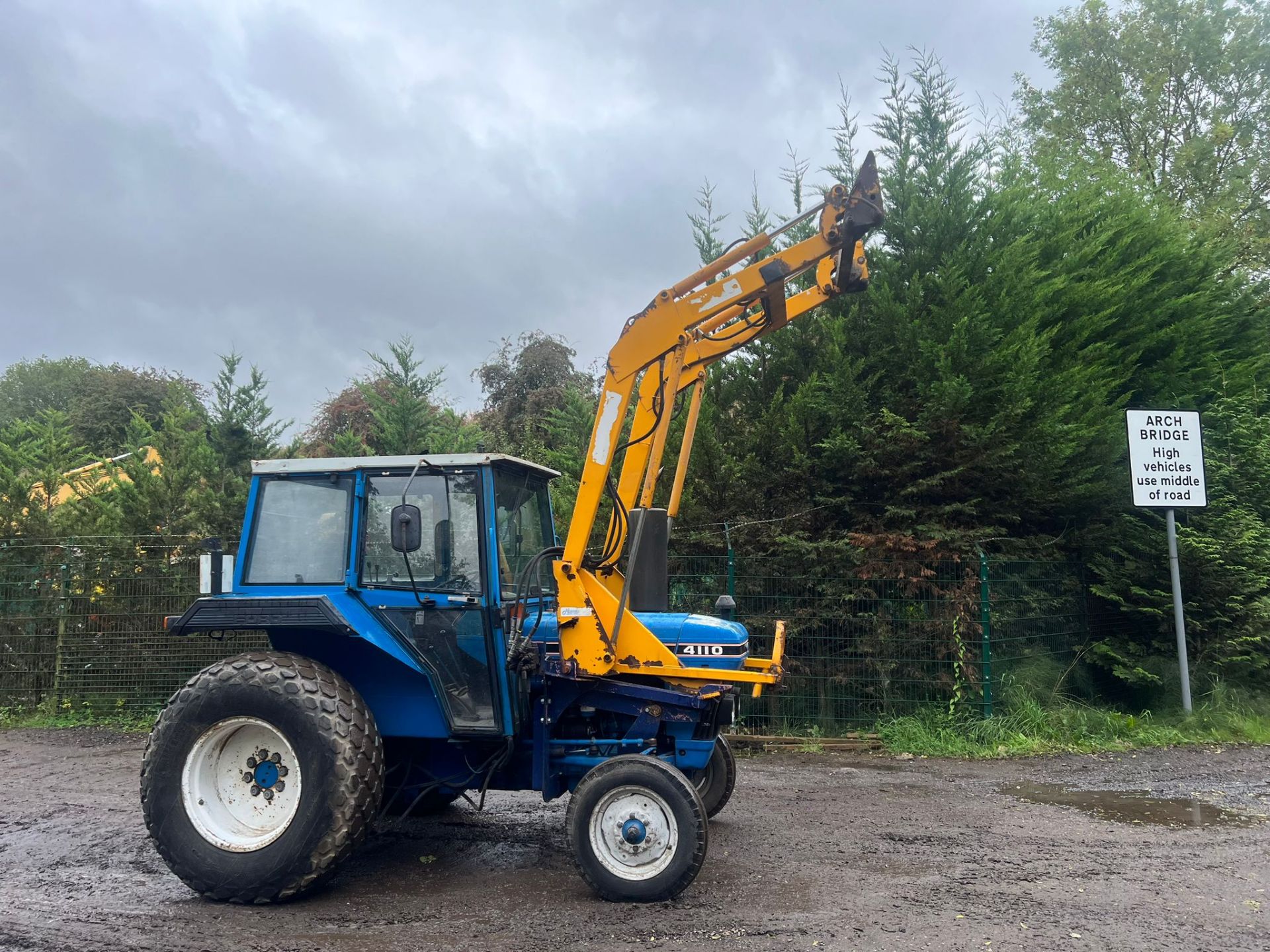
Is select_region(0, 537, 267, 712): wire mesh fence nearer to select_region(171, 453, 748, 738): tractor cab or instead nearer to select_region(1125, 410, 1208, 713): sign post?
select_region(171, 453, 748, 738): tractor cab

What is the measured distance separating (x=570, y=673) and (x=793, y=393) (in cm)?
577

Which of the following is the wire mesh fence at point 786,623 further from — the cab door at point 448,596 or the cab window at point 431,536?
the cab window at point 431,536

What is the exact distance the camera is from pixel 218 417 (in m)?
11.8

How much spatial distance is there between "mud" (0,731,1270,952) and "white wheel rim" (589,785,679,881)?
20 centimetres

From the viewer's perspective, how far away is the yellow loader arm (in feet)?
16.5

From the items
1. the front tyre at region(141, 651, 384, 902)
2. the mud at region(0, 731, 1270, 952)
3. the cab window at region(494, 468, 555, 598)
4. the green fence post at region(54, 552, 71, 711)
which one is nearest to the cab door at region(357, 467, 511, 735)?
the cab window at region(494, 468, 555, 598)

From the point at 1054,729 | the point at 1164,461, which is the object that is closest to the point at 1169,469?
the point at 1164,461

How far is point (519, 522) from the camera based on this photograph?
18.6ft

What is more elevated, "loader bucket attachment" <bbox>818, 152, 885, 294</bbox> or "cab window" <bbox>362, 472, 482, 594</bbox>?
"loader bucket attachment" <bbox>818, 152, 885, 294</bbox>

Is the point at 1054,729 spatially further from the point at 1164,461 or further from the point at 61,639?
the point at 61,639

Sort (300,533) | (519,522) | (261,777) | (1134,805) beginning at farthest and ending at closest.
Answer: (1134,805)
(519,522)
(300,533)
(261,777)

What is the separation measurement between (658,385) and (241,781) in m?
3.09

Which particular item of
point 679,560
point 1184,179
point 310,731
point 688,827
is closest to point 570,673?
point 688,827

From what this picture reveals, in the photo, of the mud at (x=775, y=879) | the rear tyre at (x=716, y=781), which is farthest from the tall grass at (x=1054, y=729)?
the rear tyre at (x=716, y=781)
